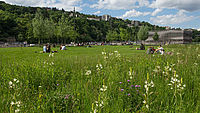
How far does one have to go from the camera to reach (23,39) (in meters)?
73.9

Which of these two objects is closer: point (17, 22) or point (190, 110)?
point (190, 110)

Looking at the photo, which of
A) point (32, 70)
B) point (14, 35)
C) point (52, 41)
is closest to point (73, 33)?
point (52, 41)

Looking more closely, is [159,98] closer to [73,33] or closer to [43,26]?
[43,26]

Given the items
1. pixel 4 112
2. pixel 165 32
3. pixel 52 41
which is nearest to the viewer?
pixel 4 112

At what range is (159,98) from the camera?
325 centimetres

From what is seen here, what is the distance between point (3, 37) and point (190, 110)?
89302 mm

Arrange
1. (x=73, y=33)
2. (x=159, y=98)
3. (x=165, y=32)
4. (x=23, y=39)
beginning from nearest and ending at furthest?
(x=159, y=98)
(x=73, y=33)
(x=23, y=39)
(x=165, y=32)

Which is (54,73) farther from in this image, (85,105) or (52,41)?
(52,41)

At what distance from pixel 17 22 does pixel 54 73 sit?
92091 millimetres

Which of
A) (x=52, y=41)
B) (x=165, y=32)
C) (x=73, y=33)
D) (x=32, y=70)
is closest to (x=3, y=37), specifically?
(x=52, y=41)

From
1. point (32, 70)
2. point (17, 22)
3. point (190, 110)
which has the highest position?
point (17, 22)

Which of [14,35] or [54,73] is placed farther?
[14,35]

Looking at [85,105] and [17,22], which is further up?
[17,22]

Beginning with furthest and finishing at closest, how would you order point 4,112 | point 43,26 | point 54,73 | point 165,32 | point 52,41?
1. point 165,32
2. point 52,41
3. point 43,26
4. point 54,73
5. point 4,112
